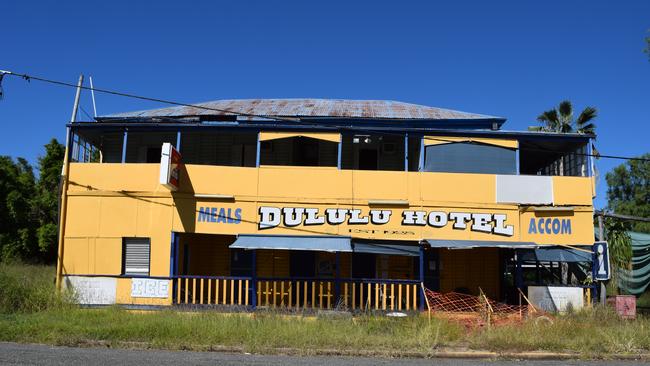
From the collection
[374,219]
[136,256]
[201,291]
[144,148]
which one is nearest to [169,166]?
[136,256]

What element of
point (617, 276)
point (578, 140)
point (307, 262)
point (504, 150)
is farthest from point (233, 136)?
point (617, 276)

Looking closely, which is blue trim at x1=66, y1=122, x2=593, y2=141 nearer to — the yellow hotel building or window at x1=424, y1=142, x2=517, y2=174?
the yellow hotel building

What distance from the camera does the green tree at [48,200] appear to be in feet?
108

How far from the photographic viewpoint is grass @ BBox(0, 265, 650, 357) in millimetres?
11133

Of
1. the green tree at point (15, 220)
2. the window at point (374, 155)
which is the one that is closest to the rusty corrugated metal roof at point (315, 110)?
the window at point (374, 155)

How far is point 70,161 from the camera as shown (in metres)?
17.0

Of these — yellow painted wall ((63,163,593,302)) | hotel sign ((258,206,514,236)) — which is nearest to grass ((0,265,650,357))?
yellow painted wall ((63,163,593,302))

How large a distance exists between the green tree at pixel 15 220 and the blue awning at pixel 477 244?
2677 cm

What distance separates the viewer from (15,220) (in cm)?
3362

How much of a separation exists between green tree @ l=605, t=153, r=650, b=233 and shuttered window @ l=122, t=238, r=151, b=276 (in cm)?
4081

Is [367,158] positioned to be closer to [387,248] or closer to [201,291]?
[387,248]

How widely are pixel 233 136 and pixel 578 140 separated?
11.2m

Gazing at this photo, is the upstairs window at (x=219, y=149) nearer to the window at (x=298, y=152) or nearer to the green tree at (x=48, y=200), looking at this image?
the window at (x=298, y=152)

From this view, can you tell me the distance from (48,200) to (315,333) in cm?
2852
